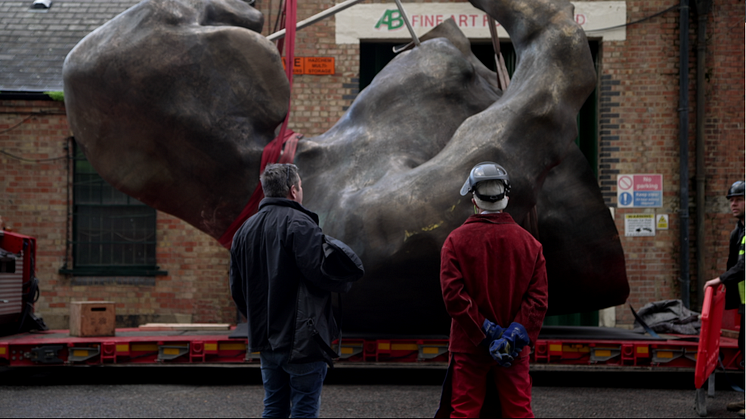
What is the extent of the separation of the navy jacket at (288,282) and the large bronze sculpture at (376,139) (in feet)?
6.33

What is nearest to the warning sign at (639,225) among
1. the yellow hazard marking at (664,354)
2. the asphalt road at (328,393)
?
the asphalt road at (328,393)

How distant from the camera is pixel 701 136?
9594 millimetres

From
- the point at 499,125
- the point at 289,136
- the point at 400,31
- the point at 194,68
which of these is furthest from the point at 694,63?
the point at 194,68

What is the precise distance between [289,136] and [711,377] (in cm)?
403

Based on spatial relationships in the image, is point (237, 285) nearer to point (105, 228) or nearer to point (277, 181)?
point (277, 181)

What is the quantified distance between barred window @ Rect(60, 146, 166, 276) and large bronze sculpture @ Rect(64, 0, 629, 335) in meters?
4.34

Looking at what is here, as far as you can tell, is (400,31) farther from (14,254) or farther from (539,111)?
(14,254)

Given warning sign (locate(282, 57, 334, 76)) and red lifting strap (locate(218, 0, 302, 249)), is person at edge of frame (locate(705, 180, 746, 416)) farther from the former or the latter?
warning sign (locate(282, 57, 334, 76))

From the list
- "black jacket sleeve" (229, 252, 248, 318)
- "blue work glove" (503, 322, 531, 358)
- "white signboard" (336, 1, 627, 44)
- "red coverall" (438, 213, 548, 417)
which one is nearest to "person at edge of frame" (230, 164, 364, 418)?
"black jacket sleeve" (229, 252, 248, 318)

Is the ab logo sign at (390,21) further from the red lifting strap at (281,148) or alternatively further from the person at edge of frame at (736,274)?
the person at edge of frame at (736,274)

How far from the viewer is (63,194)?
9914mm

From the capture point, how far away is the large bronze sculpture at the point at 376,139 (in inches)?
205

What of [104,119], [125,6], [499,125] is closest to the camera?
[499,125]

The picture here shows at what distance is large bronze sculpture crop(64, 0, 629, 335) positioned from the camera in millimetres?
5195
